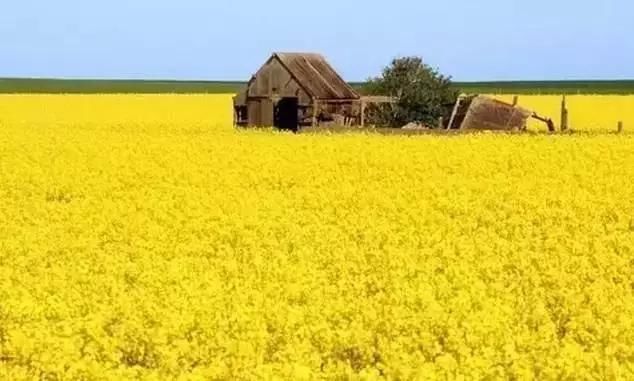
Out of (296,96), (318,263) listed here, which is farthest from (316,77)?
(318,263)

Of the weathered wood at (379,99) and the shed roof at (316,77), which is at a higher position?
the shed roof at (316,77)

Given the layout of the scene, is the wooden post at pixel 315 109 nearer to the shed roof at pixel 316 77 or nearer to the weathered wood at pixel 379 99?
the shed roof at pixel 316 77

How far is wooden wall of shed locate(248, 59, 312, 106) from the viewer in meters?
41.8

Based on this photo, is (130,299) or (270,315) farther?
(130,299)

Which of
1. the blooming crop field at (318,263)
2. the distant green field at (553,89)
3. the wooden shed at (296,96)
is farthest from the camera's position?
the distant green field at (553,89)

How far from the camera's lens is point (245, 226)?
1697cm

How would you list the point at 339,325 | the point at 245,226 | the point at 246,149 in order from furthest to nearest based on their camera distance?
the point at 246,149, the point at 245,226, the point at 339,325

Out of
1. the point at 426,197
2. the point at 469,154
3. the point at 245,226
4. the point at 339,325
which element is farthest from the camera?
the point at 469,154

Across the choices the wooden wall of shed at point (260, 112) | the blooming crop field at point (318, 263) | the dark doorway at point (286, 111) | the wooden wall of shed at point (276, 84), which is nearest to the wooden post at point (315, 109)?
the wooden wall of shed at point (276, 84)

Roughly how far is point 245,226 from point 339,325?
639 centimetres

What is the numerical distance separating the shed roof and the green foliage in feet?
4.09

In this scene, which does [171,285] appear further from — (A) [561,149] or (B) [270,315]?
(A) [561,149]

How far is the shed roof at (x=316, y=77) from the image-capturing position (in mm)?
41656

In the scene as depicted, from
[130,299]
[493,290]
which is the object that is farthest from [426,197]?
[130,299]
